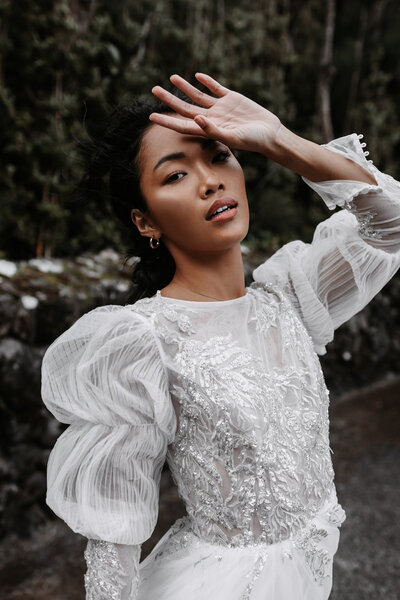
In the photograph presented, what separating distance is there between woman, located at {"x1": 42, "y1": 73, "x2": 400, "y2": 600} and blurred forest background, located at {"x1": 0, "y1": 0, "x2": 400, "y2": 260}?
1.67ft

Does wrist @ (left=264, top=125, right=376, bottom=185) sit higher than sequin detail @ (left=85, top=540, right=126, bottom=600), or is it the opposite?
wrist @ (left=264, top=125, right=376, bottom=185)

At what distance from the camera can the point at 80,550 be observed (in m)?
3.15

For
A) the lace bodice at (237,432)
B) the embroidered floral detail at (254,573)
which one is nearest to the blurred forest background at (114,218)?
the lace bodice at (237,432)

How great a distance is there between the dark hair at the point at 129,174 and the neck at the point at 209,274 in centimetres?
13

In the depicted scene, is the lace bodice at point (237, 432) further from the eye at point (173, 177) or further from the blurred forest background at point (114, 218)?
the blurred forest background at point (114, 218)

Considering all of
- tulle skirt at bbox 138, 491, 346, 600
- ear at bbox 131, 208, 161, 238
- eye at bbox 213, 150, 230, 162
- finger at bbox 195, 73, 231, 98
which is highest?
finger at bbox 195, 73, 231, 98

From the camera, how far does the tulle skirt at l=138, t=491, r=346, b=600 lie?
3.88 feet

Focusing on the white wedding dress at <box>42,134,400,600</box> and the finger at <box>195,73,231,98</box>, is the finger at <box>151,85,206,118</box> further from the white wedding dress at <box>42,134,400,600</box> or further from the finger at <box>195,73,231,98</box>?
the white wedding dress at <box>42,134,400,600</box>

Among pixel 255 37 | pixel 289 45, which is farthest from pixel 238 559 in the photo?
pixel 289 45

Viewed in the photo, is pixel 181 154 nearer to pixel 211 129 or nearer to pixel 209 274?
pixel 211 129

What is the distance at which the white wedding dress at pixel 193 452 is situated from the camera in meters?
1.17

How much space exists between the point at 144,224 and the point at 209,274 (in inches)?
8.4

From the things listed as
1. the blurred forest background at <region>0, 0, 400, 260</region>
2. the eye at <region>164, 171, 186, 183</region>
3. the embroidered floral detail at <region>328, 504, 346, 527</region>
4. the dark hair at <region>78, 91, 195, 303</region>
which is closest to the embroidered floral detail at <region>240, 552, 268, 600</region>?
the embroidered floral detail at <region>328, 504, 346, 527</region>

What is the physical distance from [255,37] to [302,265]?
6.47m
